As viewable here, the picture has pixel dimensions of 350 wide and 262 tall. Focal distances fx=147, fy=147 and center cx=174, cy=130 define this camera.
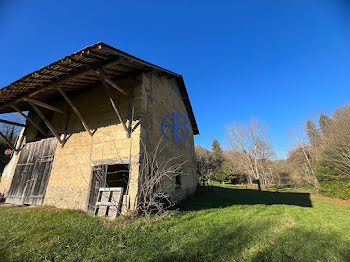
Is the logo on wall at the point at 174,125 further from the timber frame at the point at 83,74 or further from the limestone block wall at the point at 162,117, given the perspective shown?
the timber frame at the point at 83,74

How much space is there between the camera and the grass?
295 cm

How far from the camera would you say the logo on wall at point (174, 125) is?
775cm

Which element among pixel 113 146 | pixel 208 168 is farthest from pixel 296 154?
pixel 113 146

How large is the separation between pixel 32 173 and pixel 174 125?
8.27 m

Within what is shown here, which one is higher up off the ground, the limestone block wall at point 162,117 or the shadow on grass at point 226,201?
the limestone block wall at point 162,117

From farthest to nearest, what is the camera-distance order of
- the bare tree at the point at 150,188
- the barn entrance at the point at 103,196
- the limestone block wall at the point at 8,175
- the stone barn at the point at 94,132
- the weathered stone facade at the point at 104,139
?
1. the limestone block wall at the point at 8,175
2. the weathered stone facade at the point at 104,139
3. the stone barn at the point at 94,132
4. the barn entrance at the point at 103,196
5. the bare tree at the point at 150,188

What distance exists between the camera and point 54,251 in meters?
3.04

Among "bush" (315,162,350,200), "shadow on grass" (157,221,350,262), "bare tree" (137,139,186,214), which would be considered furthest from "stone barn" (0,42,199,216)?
"bush" (315,162,350,200)

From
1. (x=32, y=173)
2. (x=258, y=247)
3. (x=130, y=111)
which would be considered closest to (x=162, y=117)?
(x=130, y=111)

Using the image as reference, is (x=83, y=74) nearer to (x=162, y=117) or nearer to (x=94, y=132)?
(x=94, y=132)

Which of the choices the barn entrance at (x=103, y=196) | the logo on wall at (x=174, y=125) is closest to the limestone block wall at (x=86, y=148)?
the barn entrance at (x=103, y=196)

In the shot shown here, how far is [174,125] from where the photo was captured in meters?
8.97

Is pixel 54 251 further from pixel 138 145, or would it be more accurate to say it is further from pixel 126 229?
pixel 138 145

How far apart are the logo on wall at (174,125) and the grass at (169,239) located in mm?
3983
